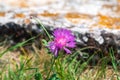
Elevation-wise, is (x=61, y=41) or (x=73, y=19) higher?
(x=61, y=41)

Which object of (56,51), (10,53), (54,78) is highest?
(56,51)

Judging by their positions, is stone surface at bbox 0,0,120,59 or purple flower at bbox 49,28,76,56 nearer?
purple flower at bbox 49,28,76,56

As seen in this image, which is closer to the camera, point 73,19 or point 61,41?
point 61,41

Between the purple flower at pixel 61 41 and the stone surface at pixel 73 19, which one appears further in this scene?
the stone surface at pixel 73 19

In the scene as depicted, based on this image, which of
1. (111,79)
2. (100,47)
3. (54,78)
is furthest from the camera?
(100,47)

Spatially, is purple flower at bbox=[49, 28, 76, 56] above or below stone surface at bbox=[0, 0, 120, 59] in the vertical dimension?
above

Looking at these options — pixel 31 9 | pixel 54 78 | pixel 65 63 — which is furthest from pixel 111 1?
pixel 54 78

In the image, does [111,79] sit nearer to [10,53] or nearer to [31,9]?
[10,53]

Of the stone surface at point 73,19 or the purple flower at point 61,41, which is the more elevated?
the purple flower at point 61,41
